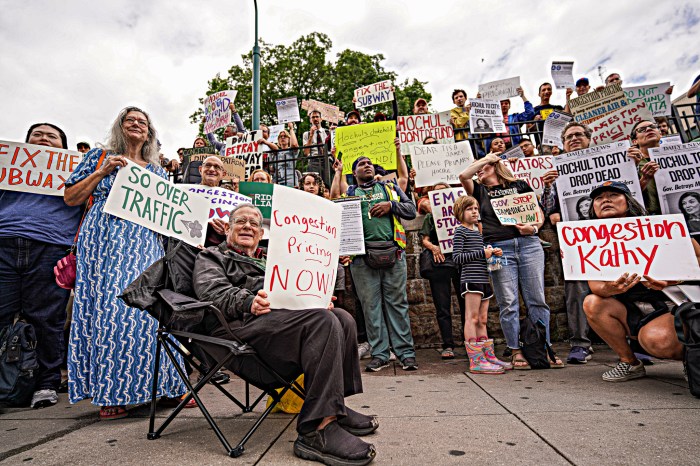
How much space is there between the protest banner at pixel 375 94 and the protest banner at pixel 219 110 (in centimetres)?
259

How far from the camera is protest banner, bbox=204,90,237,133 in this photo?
809cm

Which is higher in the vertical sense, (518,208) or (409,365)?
(518,208)

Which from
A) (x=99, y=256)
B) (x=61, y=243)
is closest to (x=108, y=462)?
(x=99, y=256)

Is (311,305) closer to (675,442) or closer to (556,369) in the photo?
(675,442)

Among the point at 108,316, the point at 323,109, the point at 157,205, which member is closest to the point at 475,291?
the point at 157,205

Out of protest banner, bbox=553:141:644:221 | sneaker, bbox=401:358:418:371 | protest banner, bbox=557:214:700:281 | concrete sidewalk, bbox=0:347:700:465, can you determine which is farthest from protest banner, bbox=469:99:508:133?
concrete sidewalk, bbox=0:347:700:465

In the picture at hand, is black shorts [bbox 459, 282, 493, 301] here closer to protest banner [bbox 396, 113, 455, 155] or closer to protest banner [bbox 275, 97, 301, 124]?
protest banner [bbox 396, 113, 455, 155]

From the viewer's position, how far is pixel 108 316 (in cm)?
261

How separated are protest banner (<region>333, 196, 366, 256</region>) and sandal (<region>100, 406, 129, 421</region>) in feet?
7.56

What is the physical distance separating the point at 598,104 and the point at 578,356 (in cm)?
347

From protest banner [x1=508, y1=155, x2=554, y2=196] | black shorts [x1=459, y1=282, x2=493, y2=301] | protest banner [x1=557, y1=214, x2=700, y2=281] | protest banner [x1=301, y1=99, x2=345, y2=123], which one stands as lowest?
black shorts [x1=459, y1=282, x2=493, y2=301]

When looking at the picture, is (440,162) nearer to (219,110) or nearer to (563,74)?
(563,74)

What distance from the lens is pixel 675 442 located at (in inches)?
73.5

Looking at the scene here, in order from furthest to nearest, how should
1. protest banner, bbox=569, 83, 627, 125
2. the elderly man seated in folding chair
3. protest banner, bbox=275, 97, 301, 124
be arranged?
protest banner, bbox=275, 97, 301, 124
protest banner, bbox=569, 83, 627, 125
the elderly man seated in folding chair
